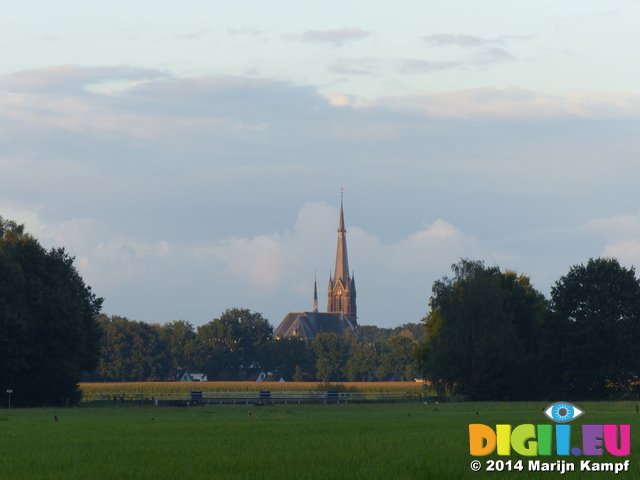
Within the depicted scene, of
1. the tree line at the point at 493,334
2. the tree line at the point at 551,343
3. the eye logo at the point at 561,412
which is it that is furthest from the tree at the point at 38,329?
the eye logo at the point at 561,412

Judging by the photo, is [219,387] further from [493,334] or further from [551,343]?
[551,343]

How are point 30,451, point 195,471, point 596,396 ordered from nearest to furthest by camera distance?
point 195,471, point 30,451, point 596,396

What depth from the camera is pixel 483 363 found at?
86375mm

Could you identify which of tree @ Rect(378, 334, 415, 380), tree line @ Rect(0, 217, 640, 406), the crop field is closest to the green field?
tree line @ Rect(0, 217, 640, 406)

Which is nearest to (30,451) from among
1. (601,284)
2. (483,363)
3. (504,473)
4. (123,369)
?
(504,473)

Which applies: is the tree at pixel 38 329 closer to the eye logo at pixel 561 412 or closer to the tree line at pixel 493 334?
the tree line at pixel 493 334

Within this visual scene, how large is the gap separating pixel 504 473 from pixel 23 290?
58.1 metres

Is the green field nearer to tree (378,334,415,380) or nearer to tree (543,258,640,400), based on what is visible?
tree (543,258,640,400)

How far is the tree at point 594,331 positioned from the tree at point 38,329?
138 feet

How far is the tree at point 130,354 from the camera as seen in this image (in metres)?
182

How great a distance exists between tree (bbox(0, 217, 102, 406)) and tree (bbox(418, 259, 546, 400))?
33.0m

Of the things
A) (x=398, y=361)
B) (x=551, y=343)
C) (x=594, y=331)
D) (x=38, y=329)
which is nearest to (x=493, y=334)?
(x=551, y=343)

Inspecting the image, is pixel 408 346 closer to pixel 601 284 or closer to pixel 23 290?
pixel 601 284

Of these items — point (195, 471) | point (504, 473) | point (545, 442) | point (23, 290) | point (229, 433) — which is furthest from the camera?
point (23, 290)
